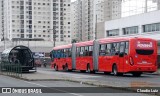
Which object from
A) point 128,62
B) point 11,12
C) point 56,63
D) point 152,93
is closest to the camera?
point 152,93

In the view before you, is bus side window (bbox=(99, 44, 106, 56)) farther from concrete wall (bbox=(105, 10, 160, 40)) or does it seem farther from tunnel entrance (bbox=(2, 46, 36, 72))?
concrete wall (bbox=(105, 10, 160, 40))

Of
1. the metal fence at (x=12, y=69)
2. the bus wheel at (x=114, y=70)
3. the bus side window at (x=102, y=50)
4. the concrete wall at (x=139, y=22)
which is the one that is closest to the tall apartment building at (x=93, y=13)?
the concrete wall at (x=139, y=22)

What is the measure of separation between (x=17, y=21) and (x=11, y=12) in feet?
13.2

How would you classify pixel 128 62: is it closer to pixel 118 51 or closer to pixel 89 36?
pixel 118 51

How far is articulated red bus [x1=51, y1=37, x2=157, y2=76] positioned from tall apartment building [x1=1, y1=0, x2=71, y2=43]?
341 feet

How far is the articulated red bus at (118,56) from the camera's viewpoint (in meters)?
32.4

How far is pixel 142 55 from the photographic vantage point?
3275cm

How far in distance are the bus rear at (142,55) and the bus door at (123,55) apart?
508 mm

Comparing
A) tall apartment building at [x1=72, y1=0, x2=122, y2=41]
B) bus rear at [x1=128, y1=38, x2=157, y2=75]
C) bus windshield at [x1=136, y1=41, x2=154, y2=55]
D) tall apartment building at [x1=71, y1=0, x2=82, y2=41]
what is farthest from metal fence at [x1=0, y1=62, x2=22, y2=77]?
tall apartment building at [x1=71, y1=0, x2=82, y2=41]

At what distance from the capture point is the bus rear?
106 feet

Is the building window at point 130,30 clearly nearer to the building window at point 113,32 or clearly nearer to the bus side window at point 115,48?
the building window at point 113,32

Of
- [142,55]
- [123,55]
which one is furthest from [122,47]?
[142,55]

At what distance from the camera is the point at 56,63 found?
50938 millimetres

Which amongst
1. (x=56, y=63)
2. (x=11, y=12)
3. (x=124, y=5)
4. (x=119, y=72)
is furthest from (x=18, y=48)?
(x=11, y=12)
